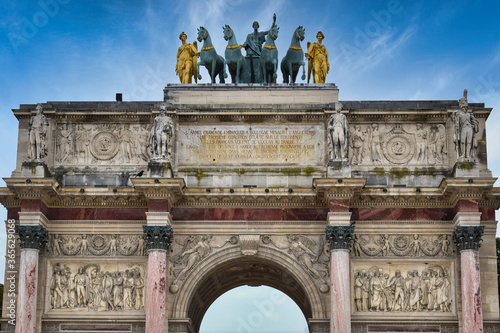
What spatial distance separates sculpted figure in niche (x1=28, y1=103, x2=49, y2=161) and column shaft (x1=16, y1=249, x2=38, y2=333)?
3.35m

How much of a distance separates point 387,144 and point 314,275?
210 inches

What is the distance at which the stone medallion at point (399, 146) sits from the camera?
3109 centimetres

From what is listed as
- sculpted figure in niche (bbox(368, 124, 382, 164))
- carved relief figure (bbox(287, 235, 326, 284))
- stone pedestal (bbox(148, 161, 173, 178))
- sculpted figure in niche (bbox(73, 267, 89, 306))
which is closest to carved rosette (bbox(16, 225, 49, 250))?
sculpted figure in niche (bbox(73, 267, 89, 306))

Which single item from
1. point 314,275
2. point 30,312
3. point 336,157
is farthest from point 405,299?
point 30,312

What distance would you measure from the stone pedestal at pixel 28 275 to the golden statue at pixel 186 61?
778cm

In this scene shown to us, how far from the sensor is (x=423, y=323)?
29219 mm

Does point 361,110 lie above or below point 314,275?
above

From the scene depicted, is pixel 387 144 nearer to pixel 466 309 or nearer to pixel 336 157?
pixel 336 157

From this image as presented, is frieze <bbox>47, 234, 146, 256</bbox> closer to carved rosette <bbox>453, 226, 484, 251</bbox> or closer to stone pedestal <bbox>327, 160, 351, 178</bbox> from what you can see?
stone pedestal <bbox>327, 160, 351, 178</bbox>

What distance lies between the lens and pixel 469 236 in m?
28.9

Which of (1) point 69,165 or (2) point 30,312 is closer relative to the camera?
(2) point 30,312

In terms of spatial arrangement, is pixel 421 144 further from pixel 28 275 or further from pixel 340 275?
pixel 28 275

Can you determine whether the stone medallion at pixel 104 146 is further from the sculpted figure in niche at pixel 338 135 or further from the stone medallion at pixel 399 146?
the stone medallion at pixel 399 146

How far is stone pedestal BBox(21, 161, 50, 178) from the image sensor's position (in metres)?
29.8
